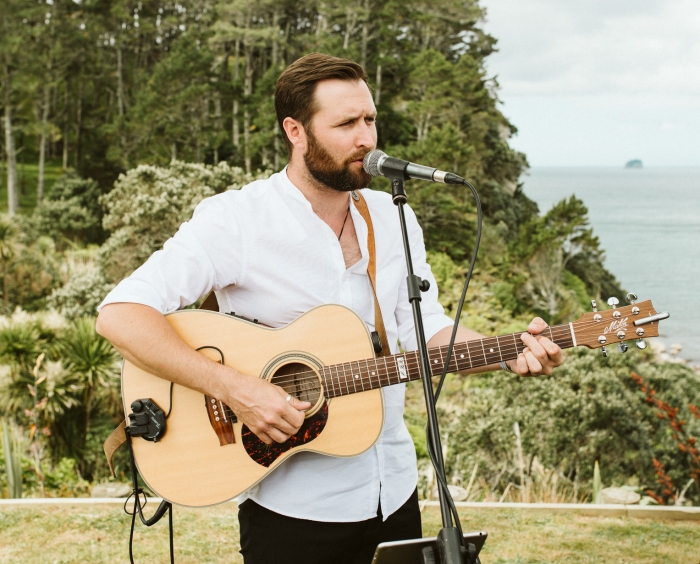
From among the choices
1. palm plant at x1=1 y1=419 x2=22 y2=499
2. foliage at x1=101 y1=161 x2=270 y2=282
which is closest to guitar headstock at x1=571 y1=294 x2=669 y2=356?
palm plant at x1=1 y1=419 x2=22 y2=499

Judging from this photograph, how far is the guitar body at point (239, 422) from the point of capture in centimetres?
227

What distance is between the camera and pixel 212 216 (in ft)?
7.61

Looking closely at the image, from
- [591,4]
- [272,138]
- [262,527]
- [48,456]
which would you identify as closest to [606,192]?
[591,4]

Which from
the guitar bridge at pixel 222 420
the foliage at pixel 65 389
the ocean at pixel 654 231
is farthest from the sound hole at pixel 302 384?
the ocean at pixel 654 231

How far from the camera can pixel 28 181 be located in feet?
45.8

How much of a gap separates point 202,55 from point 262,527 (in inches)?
531

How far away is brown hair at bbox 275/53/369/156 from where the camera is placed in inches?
95.6

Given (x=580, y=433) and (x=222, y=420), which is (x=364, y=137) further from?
(x=580, y=433)

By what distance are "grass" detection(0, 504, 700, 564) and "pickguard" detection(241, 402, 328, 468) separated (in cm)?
263

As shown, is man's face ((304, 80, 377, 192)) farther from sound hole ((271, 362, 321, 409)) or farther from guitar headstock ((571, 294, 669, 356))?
guitar headstock ((571, 294, 669, 356))

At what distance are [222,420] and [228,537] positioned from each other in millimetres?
2884

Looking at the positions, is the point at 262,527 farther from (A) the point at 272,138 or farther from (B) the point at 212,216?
(A) the point at 272,138

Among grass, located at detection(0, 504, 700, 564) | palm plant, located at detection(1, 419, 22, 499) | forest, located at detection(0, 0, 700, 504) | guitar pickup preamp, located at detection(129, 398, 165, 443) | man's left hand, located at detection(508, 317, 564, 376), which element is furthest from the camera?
forest, located at detection(0, 0, 700, 504)

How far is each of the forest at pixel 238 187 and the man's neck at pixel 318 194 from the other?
4.31 m
